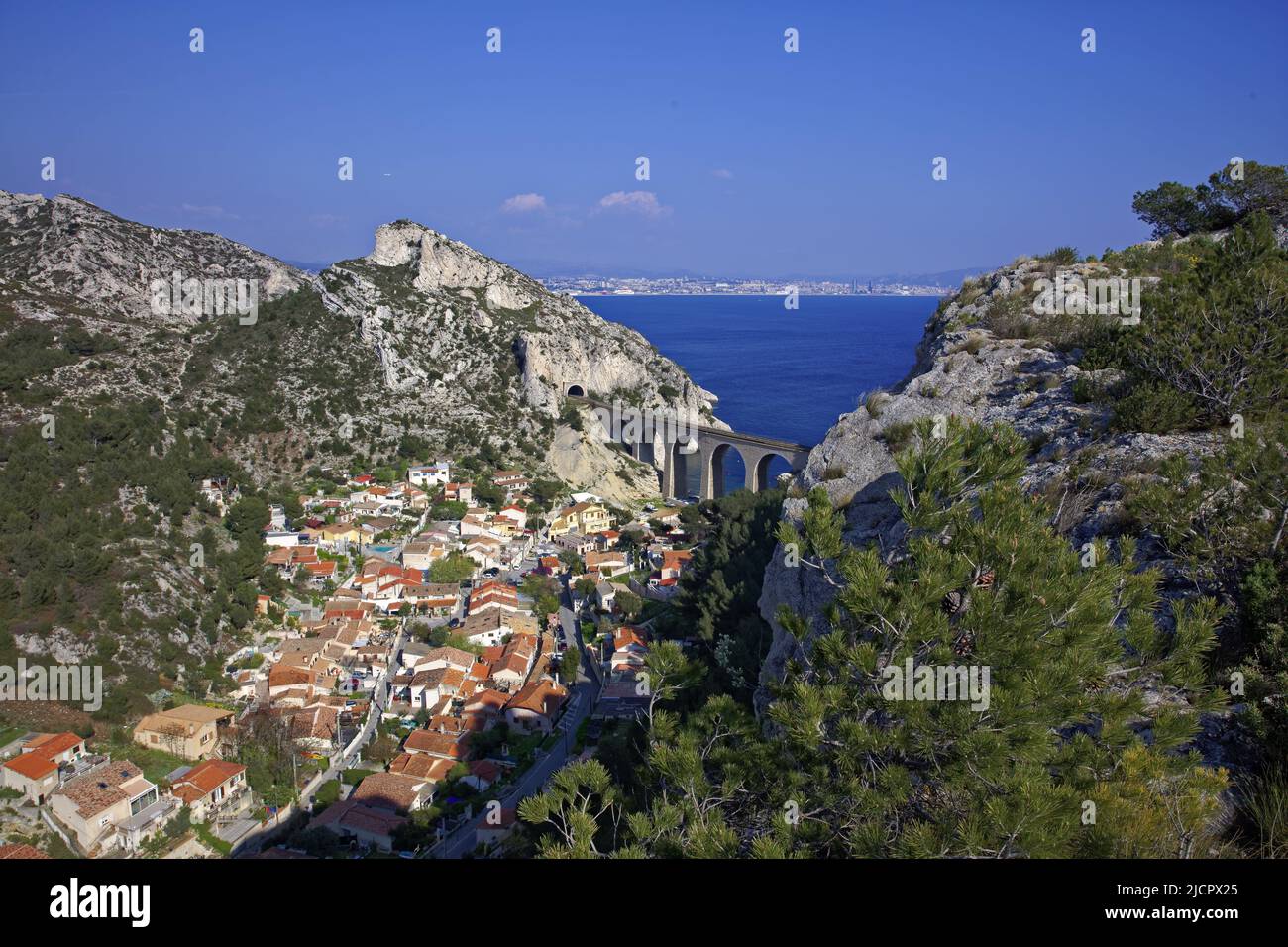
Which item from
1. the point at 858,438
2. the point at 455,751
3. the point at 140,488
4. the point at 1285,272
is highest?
the point at 1285,272

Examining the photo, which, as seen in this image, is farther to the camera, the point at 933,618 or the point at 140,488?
the point at 140,488

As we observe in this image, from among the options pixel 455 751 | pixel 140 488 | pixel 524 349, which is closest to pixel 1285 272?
pixel 455 751

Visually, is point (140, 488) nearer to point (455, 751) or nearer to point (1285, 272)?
point (455, 751)

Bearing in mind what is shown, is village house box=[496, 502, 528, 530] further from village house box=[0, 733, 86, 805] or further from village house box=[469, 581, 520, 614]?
village house box=[0, 733, 86, 805]

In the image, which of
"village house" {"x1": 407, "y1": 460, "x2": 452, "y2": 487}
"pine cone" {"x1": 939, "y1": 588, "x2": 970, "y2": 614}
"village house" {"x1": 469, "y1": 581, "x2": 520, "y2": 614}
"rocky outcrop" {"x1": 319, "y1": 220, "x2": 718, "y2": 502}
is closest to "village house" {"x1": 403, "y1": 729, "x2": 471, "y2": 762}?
"village house" {"x1": 469, "y1": 581, "x2": 520, "y2": 614}

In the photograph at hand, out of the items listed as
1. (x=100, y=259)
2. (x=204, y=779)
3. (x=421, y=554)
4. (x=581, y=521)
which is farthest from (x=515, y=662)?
(x=100, y=259)

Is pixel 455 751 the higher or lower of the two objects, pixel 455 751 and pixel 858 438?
the lower

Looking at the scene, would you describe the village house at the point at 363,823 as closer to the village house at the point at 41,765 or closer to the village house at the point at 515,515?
the village house at the point at 41,765
